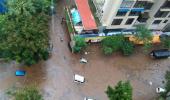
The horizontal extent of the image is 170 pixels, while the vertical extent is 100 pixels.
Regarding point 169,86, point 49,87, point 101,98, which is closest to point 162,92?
point 169,86

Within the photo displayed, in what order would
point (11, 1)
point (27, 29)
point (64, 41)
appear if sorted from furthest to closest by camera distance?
point (64, 41)
point (11, 1)
point (27, 29)

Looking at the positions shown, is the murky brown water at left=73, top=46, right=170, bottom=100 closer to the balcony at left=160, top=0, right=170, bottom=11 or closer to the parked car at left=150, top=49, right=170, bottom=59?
the parked car at left=150, top=49, right=170, bottom=59

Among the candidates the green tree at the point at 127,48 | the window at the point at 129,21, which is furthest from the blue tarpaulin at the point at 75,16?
the green tree at the point at 127,48

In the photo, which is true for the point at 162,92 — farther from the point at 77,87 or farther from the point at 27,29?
the point at 27,29

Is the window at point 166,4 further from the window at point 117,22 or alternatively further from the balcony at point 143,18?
the window at point 117,22

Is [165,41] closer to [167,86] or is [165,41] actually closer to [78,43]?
[167,86]
